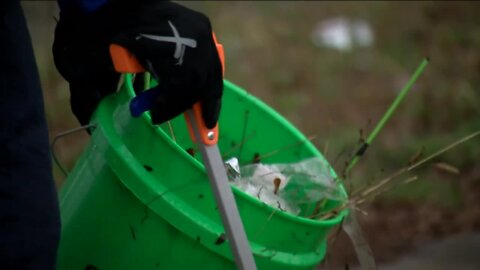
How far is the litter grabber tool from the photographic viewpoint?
1347mm

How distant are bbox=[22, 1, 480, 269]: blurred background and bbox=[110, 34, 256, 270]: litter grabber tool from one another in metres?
1.51

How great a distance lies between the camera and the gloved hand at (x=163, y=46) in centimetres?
128

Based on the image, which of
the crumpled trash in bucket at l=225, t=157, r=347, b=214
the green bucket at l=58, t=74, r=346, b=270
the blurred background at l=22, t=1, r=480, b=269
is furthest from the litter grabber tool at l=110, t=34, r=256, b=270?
the blurred background at l=22, t=1, r=480, b=269

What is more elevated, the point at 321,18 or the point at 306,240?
the point at 306,240

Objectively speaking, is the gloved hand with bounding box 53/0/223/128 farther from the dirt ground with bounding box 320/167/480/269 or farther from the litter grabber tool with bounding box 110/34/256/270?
the dirt ground with bounding box 320/167/480/269

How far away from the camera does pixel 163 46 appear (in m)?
1.29

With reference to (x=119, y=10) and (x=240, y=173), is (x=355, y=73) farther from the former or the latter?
(x=119, y=10)

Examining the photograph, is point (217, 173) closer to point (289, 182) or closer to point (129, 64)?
point (129, 64)

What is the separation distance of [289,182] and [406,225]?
4.72 feet

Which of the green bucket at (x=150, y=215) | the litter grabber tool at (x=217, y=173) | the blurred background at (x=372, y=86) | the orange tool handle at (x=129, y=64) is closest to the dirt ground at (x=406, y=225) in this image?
the blurred background at (x=372, y=86)

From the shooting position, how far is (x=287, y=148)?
206 centimetres

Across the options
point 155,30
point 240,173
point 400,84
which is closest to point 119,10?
point 155,30

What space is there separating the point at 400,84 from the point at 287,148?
2.36m

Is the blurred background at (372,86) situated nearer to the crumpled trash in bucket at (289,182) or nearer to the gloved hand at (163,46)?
the crumpled trash in bucket at (289,182)
